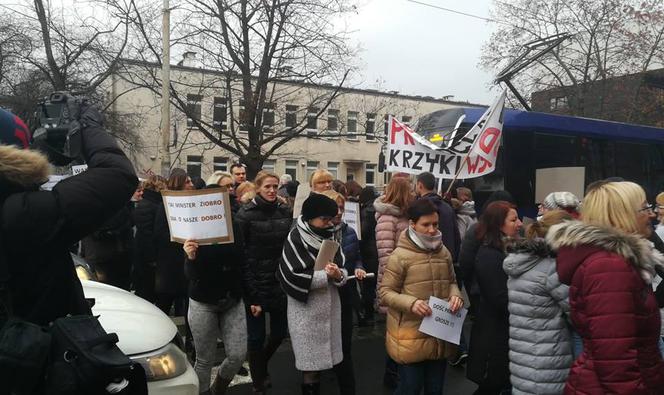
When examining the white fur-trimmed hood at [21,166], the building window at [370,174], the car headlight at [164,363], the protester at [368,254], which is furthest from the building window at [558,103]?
the white fur-trimmed hood at [21,166]

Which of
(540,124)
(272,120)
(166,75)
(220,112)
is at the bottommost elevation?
(540,124)

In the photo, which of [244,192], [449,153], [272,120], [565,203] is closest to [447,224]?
[565,203]

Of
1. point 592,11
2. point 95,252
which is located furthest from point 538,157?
point 592,11

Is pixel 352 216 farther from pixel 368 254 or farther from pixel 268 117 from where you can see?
pixel 268 117

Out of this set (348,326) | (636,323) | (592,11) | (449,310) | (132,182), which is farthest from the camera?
(592,11)

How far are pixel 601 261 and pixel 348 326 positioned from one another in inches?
93.6

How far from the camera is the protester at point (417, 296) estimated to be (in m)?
3.72

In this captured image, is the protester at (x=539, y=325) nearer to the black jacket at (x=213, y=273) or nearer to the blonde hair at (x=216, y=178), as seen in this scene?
the black jacket at (x=213, y=273)

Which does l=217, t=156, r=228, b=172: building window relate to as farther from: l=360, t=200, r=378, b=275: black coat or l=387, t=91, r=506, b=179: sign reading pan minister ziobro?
l=360, t=200, r=378, b=275: black coat

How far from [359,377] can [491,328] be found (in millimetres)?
2045

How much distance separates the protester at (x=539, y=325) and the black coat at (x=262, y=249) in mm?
2078

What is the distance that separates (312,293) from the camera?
387 cm

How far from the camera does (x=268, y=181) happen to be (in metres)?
4.67

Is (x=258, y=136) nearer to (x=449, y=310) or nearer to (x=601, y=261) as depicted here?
(x=449, y=310)
